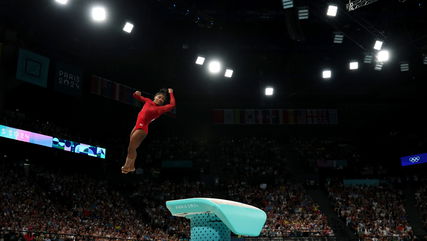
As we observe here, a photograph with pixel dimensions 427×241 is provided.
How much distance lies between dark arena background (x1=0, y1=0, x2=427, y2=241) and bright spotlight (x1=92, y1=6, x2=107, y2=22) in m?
0.04

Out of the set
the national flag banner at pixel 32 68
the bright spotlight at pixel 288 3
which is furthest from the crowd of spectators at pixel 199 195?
the bright spotlight at pixel 288 3

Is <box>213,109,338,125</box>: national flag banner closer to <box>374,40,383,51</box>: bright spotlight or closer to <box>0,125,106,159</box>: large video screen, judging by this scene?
<box>0,125,106,159</box>: large video screen

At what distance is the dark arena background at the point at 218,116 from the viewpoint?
18.0 m

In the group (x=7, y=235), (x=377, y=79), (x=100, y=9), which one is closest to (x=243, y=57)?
(x=377, y=79)

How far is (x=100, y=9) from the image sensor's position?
1516cm

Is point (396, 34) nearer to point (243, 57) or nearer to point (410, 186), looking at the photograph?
point (243, 57)

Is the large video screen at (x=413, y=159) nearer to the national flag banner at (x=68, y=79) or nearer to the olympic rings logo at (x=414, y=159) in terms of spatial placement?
the olympic rings logo at (x=414, y=159)

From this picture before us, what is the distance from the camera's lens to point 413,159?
2623cm

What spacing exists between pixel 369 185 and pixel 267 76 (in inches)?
363

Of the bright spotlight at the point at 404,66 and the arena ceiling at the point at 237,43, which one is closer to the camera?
the arena ceiling at the point at 237,43

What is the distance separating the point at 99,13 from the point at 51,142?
9.32 metres

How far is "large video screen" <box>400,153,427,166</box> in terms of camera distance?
25.5 m

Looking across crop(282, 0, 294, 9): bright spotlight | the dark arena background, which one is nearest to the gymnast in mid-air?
the dark arena background

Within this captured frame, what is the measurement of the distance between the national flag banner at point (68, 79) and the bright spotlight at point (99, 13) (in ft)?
21.5
